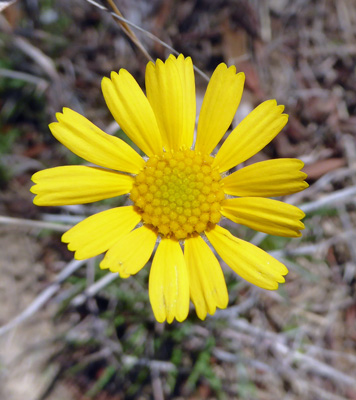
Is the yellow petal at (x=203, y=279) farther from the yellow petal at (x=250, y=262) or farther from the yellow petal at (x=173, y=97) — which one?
the yellow petal at (x=173, y=97)

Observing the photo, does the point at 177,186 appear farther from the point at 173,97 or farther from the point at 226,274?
the point at 226,274

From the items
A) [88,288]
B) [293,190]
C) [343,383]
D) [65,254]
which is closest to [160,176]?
[293,190]

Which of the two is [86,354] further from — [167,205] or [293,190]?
[293,190]

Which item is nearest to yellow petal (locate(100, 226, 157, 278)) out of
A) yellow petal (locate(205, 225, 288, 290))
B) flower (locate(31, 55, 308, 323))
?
flower (locate(31, 55, 308, 323))

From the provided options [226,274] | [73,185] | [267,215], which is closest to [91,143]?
[73,185]

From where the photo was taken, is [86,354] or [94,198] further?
[86,354]

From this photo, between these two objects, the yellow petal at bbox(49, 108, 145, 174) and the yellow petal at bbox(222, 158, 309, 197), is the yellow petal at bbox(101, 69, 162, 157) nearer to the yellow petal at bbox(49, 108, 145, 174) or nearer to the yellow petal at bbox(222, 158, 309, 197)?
the yellow petal at bbox(49, 108, 145, 174)

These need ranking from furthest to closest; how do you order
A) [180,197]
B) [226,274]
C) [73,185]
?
[226,274] → [180,197] → [73,185]
